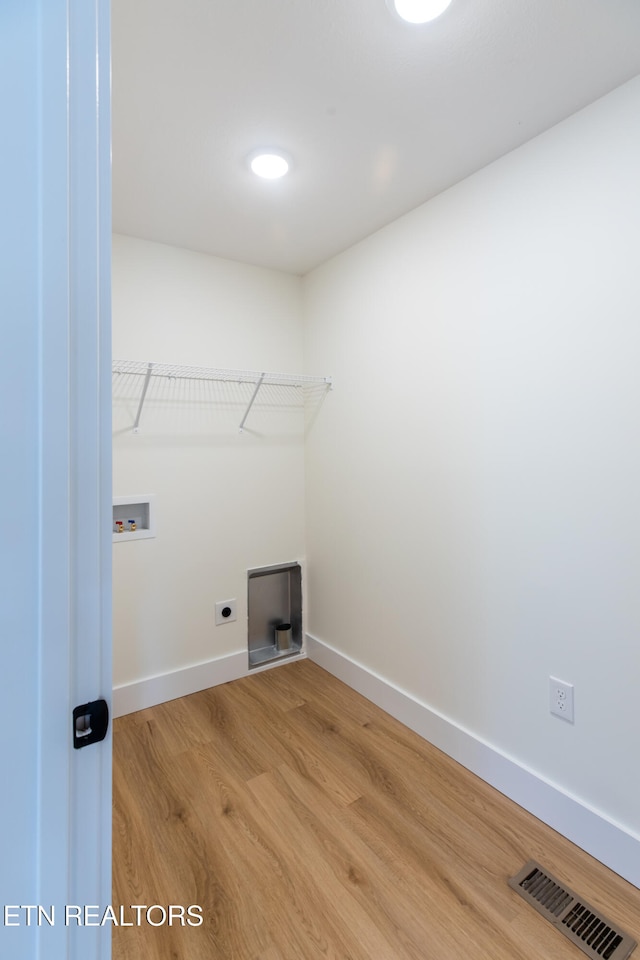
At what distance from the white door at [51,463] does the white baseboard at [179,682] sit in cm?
179

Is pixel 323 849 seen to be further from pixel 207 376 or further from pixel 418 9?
pixel 418 9

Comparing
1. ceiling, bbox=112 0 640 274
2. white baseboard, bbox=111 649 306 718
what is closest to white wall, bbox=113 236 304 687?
white baseboard, bbox=111 649 306 718

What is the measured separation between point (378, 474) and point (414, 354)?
0.61m

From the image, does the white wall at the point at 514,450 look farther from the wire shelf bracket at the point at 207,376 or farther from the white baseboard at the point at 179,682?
the white baseboard at the point at 179,682

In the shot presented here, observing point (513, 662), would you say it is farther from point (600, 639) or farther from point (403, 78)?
point (403, 78)

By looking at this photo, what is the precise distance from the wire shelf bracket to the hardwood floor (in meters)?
1.59

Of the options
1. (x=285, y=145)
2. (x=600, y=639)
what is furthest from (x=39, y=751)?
(x=285, y=145)

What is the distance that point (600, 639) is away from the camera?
149 centimetres

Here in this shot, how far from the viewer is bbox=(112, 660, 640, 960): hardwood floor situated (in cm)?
125

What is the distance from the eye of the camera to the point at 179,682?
2.46 meters

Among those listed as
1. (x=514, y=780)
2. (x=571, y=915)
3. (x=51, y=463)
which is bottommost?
(x=571, y=915)

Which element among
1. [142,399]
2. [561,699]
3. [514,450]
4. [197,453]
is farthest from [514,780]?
→ [142,399]

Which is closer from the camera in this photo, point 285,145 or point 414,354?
point 285,145

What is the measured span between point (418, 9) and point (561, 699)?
205 cm
